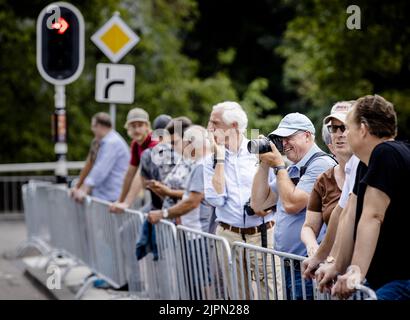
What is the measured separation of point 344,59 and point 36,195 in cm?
1229

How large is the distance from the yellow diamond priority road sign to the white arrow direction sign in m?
0.65

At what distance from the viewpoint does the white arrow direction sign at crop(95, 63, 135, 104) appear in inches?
472

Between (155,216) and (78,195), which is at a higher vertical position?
(155,216)

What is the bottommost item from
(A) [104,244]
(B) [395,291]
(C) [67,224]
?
(C) [67,224]

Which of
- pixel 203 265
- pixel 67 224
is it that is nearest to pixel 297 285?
pixel 203 265

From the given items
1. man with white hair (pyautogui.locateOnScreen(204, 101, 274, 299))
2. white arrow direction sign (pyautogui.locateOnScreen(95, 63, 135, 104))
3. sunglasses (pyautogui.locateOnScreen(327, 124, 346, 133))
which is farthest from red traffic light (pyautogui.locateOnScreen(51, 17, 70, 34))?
sunglasses (pyautogui.locateOnScreen(327, 124, 346, 133))

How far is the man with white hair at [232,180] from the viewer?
7121mm

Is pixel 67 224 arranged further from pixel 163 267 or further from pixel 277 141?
pixel 277 141

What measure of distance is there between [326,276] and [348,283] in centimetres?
28

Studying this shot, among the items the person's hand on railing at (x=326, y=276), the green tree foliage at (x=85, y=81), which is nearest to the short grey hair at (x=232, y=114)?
the person's hand on railing at (x=326, y=276)

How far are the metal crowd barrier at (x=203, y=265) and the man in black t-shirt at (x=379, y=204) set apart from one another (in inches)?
76.7

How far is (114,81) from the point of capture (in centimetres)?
1207

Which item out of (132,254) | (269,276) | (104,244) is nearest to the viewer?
(269,276)

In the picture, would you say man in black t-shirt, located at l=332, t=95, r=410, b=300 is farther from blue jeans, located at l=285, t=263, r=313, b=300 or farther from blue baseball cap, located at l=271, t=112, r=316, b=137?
blue baseball cap, located at l=271, t=112, r=316, b=137
